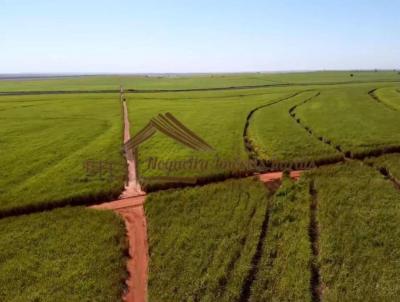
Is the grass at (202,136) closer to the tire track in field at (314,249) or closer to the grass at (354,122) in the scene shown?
the tire track in field at (314,249)

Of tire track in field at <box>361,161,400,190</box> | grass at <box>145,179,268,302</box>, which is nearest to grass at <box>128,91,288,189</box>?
grass at <box>145,179,268,302</box>

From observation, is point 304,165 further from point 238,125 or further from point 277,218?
point 238,125

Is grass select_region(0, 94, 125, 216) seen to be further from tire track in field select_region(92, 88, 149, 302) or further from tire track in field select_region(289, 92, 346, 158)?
tire track in field select_region(289, 92, 346, 158)

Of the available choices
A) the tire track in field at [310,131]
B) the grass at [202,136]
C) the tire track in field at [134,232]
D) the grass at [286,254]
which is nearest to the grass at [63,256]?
the tire track in field at [134,232]

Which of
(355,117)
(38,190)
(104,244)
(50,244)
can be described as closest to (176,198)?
(104,244)

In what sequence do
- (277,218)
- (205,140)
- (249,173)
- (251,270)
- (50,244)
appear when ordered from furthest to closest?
(205,140), (249,173), (277,218), (50,244), (251,270)

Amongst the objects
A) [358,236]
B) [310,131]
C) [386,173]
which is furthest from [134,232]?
[310,131]

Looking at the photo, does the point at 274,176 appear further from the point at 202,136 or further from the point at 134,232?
the point at 202,136
